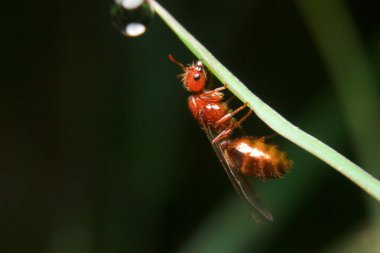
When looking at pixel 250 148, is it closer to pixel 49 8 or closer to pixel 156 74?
pixel 156 74

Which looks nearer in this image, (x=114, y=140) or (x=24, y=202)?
(x=114, y=140)

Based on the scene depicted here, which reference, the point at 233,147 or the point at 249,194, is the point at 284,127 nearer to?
the point at 249,194

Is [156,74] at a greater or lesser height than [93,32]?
lesser

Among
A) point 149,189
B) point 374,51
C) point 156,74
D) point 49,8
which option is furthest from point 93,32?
point 374,51

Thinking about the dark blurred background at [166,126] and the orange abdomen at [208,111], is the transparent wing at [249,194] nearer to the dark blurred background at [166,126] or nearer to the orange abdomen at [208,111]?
the orange abdomen at [208,111]

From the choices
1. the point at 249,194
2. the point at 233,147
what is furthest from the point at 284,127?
the point at 233,147

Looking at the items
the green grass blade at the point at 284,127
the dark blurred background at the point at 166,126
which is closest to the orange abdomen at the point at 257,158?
the dark blurred background at the point at 166,126
